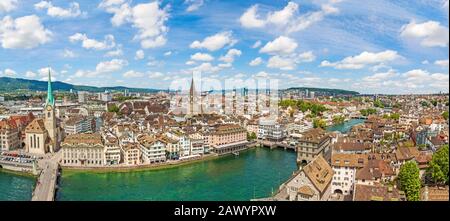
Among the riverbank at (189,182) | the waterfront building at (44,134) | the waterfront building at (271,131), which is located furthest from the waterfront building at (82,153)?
the waterfront building at (271,131)

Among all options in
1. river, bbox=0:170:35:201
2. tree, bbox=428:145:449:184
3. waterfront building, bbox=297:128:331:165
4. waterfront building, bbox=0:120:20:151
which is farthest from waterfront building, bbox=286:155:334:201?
waterfront building, bbox=0:120:20:151

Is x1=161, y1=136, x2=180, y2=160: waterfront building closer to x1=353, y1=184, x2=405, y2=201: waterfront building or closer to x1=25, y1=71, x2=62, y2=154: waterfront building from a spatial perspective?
x1=25, y1=71, x2=62, y2=154: waterfront building

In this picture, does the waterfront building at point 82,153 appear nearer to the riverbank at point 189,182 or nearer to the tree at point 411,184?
the riverbank at point 189,182

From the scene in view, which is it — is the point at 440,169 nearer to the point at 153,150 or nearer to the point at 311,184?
the point at 311,184

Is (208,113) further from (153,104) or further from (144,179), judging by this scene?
(144,179)

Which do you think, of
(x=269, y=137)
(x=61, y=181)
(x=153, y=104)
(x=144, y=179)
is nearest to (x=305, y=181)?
(x=144, y=179)
